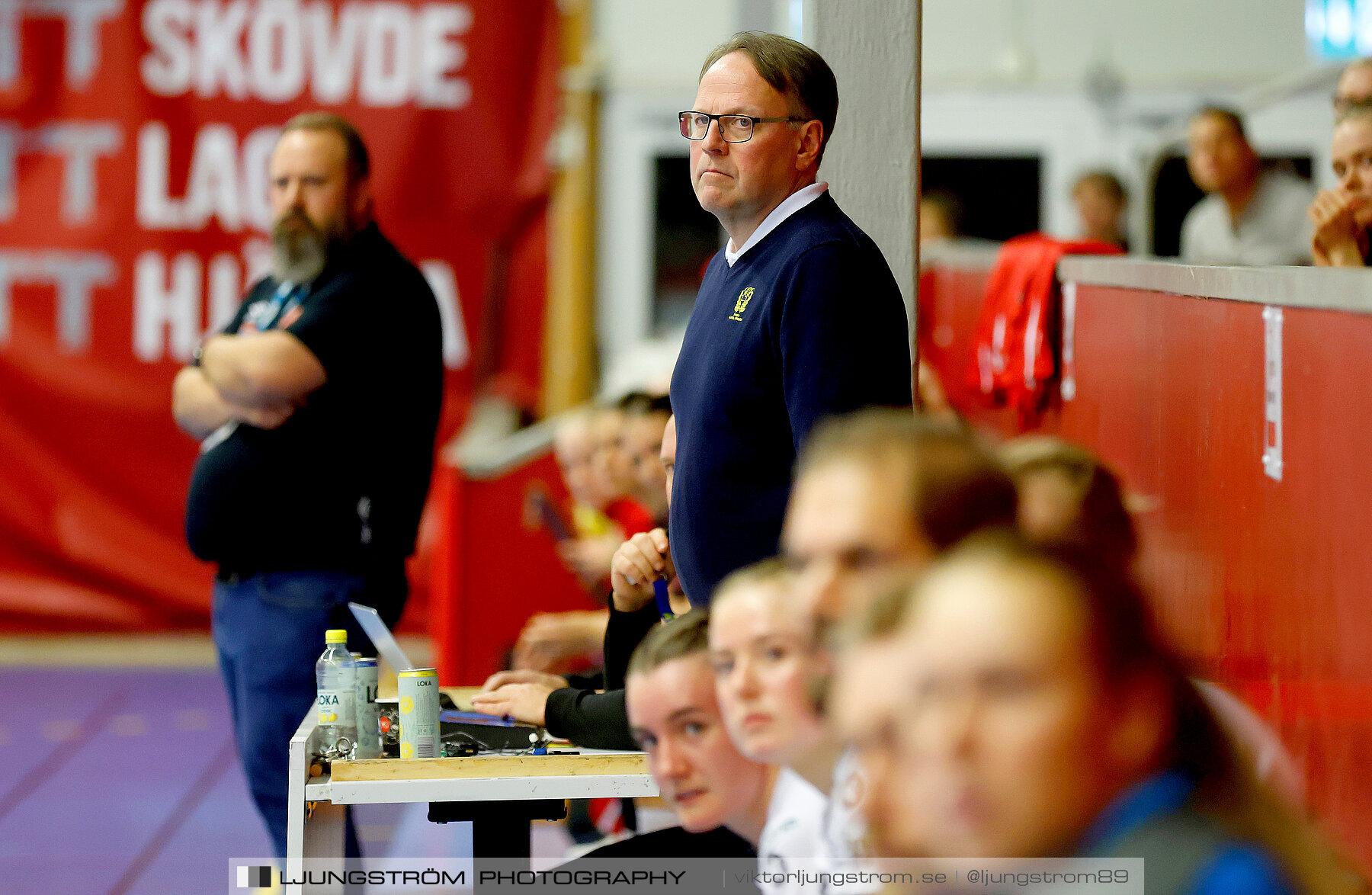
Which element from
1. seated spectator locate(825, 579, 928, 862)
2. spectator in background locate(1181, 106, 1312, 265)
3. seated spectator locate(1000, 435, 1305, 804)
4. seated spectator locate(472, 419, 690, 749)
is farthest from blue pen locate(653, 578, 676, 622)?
spectator in background locate(1181, 106, 1312, 265)

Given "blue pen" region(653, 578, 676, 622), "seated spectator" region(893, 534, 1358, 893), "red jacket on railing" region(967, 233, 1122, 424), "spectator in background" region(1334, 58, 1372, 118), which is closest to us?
"seated spectator" region(893, 534, 1358, 893)

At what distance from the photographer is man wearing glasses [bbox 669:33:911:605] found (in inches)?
75.1

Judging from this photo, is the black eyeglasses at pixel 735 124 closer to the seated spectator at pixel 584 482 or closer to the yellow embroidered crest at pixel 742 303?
the yellow embroidered crest at pixel 742 303

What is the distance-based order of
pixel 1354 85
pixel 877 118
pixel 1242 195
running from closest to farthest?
pixel 877 118 → pixel 1354 85 → pixel 1242 195

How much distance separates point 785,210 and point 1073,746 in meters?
1.22

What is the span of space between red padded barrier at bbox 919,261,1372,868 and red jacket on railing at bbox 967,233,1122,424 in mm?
574

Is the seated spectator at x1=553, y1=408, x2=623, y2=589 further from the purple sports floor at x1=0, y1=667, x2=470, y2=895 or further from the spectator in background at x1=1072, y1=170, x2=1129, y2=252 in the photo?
the spectator in background at x1=1072, y1=170, x2=1129, y2=252

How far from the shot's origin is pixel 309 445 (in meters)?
2.94

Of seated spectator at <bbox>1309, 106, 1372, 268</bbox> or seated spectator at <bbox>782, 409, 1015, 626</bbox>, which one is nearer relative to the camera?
seated spectator at <bbox>782, 409, 1015, 626</bbox>

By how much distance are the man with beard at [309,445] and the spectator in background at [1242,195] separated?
2.80 m

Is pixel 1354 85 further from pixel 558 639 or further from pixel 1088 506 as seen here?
pixel 558 639

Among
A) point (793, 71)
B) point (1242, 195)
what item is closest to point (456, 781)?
point (793, 71)

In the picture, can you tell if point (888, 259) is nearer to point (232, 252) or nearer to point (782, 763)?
point (782, 763)

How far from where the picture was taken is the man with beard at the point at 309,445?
2898mm
